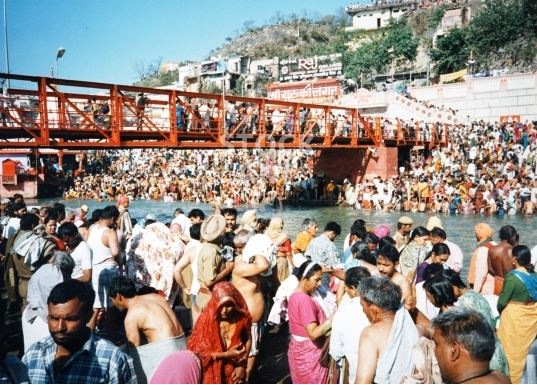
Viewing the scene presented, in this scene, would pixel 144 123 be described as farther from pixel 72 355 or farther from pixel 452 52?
pixel 452 52

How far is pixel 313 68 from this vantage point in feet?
223

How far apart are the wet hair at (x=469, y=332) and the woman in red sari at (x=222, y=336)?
4.94 ft

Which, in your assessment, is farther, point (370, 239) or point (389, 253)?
point (370, 239)

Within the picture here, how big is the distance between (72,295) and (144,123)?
444 inches

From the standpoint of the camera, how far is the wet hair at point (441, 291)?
3471mm

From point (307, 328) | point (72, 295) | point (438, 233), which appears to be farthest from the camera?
point (438, 233)

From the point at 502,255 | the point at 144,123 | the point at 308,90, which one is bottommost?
the point at 502,255

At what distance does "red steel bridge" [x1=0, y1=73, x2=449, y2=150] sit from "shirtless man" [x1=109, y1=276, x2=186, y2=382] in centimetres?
851

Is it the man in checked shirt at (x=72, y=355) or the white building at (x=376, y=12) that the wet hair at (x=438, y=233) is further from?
the white building at (x=376, y=12)

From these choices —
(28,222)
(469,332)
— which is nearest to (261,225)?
(28,222)

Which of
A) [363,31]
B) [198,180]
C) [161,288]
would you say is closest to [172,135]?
[161,288]

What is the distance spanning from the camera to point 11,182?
99.2 ft

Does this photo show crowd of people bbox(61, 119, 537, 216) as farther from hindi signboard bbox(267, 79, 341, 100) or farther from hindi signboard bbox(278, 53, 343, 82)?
hindi signboard bbox(278, 53, 343, 82)

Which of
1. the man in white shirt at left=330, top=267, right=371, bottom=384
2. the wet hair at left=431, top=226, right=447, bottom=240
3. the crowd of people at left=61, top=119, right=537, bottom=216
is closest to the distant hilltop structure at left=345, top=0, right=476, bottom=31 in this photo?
the crowd of people at left=61, top=119, right=537, bottom=216
